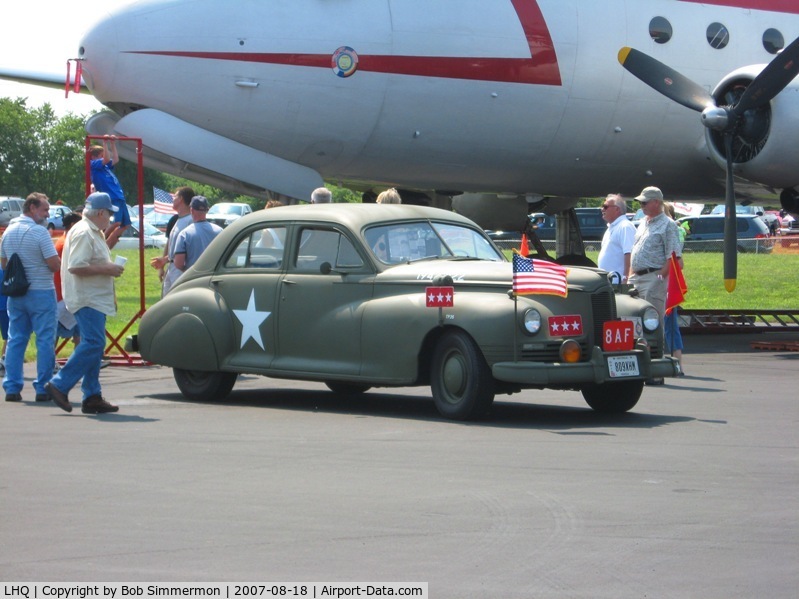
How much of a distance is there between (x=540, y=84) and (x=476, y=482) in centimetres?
1101

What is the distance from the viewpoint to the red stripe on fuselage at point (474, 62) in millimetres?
15422

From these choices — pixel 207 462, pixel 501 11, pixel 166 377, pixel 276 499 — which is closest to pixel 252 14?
pixel 501 11

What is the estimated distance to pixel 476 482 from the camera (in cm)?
720

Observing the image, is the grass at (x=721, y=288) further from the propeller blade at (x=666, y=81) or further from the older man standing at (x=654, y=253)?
the older man standing at (x=654, y=253)

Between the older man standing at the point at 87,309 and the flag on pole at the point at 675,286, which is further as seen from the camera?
the flag on pole at the point at 675,286

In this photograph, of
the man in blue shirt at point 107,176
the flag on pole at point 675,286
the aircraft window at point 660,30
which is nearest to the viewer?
the flag on pole at point 675,286

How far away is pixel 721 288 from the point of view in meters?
32.1

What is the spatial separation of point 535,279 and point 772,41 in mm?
11671

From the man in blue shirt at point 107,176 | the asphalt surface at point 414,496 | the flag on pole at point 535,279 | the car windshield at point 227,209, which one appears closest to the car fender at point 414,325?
the flag on pole at point 535,279

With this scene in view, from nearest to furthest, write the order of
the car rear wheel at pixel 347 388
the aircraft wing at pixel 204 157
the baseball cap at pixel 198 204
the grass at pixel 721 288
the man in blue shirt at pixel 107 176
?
1. the car rear wheel at pixel 347 388
2. the baseball cap at pixel 198 204
3. the man in blue shirt at pixel 107 176
4. the aircraft wing at pixel 204 157
5. the grass at pixel 721 288

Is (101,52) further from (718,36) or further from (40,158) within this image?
(40,158)

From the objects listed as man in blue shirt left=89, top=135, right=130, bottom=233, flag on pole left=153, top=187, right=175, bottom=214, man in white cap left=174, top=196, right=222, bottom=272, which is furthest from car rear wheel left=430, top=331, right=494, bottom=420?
flag on pole left=153, top=187, right=175, bottom=214

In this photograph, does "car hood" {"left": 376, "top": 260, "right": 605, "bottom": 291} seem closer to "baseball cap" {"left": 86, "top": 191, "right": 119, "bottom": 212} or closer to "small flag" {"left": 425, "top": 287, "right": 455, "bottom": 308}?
"small flag" {"left": 425, "top": 287, "right": 455, "bottom": 308}

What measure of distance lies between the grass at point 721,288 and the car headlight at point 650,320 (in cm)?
980
